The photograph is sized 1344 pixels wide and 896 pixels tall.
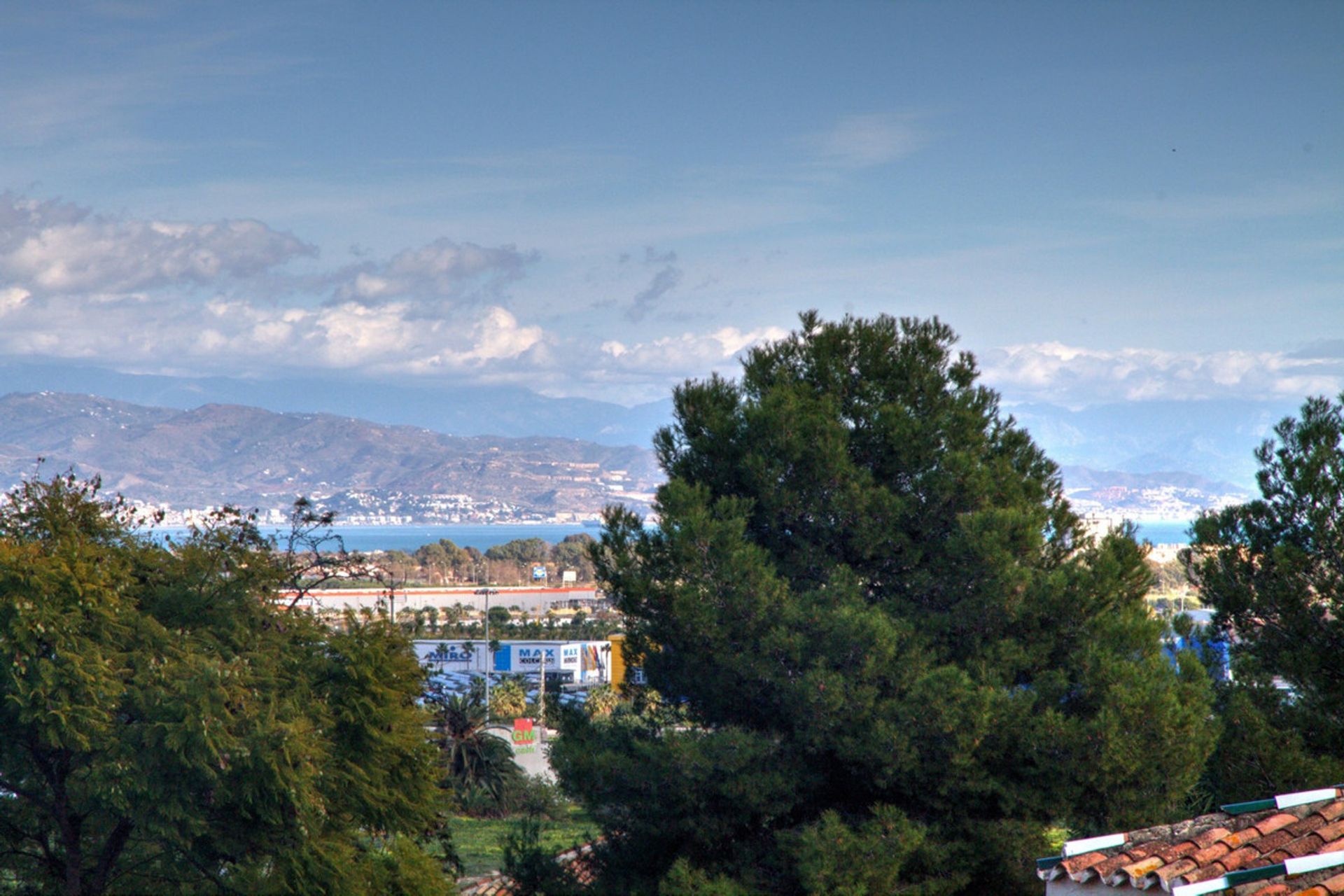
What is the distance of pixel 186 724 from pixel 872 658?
226 inches

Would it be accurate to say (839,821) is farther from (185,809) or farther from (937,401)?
(185,809)

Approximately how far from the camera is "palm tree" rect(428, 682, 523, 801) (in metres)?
29.0

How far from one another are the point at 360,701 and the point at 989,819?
6032mm

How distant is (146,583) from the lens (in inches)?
501

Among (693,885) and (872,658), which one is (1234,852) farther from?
(693,885)

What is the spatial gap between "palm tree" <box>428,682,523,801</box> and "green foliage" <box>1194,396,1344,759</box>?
2001cm

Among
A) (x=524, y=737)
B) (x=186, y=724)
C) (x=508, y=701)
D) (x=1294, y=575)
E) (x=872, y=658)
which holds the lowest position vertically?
(x=508, y=701)

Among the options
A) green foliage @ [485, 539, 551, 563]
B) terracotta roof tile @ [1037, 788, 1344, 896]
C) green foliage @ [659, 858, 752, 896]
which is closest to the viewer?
terracotta roof tile @ [1037, 788, 1344, 896]

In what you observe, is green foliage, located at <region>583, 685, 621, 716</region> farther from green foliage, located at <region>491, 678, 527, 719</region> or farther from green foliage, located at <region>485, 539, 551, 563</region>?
green foliage, located at <region>485, 539, 551, 563</region>

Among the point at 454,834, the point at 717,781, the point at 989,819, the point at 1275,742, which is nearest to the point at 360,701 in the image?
the point at 717,781

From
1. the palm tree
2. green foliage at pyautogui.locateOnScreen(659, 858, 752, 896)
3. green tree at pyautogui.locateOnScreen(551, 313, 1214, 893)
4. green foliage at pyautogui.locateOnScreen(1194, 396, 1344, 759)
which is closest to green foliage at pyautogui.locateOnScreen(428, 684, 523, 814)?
the palm tree

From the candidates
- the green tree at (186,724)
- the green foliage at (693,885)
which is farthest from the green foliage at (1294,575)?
the green tree at (186,724)

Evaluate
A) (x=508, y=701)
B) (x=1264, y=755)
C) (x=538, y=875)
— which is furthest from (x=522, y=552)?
(x=1264, y=755)

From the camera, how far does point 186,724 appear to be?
10516 mm
